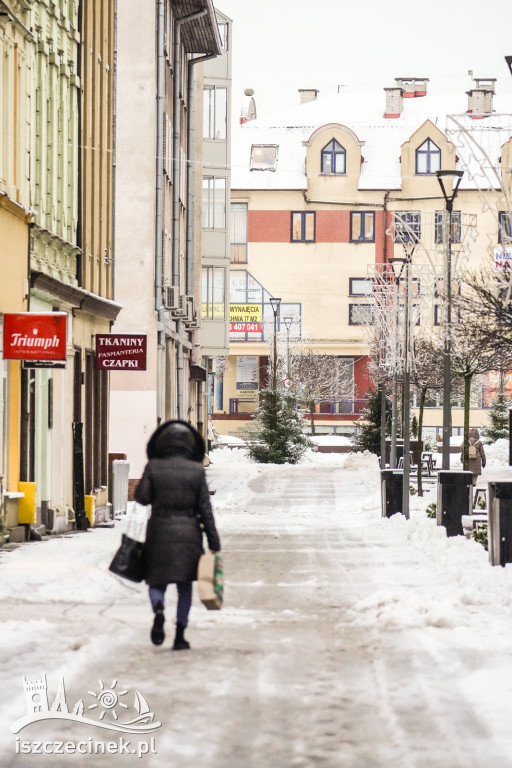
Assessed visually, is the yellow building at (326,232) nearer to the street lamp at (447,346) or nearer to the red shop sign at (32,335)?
the street lamp at (447,346)

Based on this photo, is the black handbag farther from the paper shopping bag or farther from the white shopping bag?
the white shopping bag

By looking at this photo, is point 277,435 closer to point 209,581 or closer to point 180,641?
point 180,641

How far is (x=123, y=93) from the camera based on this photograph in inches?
1202

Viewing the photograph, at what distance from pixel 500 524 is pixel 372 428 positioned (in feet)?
127

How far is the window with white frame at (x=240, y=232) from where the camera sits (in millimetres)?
73625

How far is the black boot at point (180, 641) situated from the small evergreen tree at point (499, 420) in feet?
161

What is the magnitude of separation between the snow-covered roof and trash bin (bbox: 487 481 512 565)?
193 feet

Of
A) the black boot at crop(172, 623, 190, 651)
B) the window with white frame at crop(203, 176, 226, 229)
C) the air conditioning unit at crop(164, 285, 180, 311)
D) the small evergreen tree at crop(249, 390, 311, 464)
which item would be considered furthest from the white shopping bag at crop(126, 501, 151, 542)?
the small evergreen tree at crop(249, 390, 311, 464)

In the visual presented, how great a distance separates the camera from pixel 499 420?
190 ft

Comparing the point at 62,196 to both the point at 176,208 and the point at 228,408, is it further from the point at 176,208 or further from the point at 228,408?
the point at 228,408

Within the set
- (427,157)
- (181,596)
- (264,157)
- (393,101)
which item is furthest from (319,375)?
(181,596)

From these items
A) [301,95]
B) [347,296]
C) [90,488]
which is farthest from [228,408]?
[90,488]

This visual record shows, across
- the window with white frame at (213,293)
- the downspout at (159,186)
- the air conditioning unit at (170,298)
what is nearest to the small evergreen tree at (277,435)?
the window with white frame at (213,293)

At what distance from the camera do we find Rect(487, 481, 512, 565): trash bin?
551 inches
